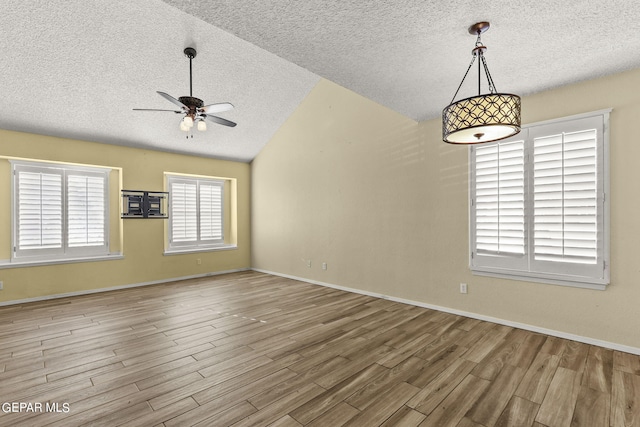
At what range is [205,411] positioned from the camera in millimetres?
1994

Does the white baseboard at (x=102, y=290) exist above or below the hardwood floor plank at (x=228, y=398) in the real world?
below

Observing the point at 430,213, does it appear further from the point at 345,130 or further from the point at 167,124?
the point at 167,124

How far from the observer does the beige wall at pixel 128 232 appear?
14.9 ft

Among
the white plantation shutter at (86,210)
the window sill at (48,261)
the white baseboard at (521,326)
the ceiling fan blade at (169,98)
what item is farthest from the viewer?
the white plantation shutter at (86,210)

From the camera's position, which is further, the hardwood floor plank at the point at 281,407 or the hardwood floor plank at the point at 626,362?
the hardwood floor plank at the point at 626,362

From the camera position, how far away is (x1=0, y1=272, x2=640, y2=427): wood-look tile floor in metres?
1.96

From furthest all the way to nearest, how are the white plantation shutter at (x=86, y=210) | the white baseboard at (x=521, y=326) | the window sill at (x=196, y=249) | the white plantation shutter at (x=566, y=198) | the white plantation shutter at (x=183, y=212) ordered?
1. the white plantation shutter at (x=183, y=212)
2. the window sill at (x=196, y=249)
3. the white plantation shutter at (x=86, y=210)
4. the white plantation shutter at (x=566, y=198)
5. the white baseboard at (x=521, y=326)

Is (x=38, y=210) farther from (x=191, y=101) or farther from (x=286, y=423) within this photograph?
(x=286, y=423)

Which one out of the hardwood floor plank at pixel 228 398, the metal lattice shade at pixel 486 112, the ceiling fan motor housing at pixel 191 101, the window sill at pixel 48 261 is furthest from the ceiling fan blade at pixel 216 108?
the window sill at pixel 48 261

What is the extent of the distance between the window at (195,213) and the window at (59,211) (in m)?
1.18

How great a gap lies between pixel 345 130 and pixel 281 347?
370 cm

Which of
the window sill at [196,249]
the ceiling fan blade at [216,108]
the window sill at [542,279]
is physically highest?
the ceiling fan blade at [216,108]

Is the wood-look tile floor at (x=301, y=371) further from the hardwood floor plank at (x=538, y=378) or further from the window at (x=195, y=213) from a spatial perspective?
the window at (x=195, y=213)

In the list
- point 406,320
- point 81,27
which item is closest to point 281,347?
point 406,320
